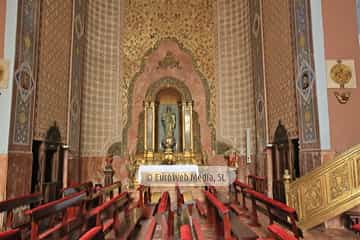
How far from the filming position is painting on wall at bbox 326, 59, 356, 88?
7090 millimetres

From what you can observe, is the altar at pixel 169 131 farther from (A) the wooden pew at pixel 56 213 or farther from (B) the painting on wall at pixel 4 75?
(A) the wooden pew at pixel 56 213

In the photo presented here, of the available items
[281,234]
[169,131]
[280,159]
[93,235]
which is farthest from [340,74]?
[169,131]

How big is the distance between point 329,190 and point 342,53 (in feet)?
10.9

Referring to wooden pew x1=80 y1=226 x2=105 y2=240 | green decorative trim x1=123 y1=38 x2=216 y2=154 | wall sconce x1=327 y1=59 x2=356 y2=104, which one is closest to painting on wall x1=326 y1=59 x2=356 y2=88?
wall sconce x1=327 y1=59 x2=356 y2=104

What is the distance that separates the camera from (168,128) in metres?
12.9

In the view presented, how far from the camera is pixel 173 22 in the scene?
13.7 metres

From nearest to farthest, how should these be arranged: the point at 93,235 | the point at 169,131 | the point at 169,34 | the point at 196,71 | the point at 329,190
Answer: the point at 93,235 → the point at 329,190 → the point at 169,131 → the point at 196,71 → the point at 169,34

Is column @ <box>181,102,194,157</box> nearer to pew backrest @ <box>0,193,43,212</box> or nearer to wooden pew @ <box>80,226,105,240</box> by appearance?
pew backrest @ <box>0,193,43,212</box>

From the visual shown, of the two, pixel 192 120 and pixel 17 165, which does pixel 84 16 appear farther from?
pixel 17 165

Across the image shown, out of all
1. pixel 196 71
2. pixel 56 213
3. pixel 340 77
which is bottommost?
pixel 56 213

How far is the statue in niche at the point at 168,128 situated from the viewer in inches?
496

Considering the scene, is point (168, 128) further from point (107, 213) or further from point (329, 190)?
point (329, 190)

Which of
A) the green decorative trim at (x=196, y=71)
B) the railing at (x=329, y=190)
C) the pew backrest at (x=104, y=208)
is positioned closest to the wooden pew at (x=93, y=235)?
the pew backrest at (x=104, y=208)

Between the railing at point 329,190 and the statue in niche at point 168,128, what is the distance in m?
6.79
